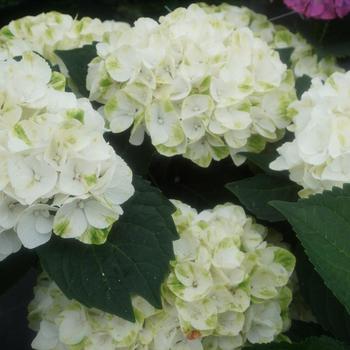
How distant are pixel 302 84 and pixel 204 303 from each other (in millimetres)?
389

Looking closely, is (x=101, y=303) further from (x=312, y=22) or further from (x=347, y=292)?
(x=312, y=22)

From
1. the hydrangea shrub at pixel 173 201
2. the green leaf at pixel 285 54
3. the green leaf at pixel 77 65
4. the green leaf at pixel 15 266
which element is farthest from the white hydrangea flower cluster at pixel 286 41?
the green leaf at pixel 15 266

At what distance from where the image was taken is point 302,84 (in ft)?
3.53

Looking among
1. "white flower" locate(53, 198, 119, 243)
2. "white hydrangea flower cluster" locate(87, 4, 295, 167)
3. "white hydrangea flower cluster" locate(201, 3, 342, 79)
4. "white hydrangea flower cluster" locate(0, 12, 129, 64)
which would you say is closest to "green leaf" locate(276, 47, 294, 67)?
"white hydrangea flower cluster" locate(201, 3, 342, 79)

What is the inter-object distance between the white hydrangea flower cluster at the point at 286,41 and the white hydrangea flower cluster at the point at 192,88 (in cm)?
21

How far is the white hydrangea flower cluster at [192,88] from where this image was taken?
36.2 inches

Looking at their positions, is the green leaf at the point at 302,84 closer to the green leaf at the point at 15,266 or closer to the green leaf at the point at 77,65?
the green leaf at the point at 77,65

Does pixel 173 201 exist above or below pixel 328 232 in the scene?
below

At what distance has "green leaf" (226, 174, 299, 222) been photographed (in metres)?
0.91

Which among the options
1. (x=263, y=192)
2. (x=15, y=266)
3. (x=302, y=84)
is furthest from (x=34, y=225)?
(x=302, y=84)

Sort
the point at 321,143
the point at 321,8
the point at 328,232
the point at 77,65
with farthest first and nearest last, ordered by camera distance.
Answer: the point at 321,8 < the point at 77,65 < the point at 321,143 < the point at 328,232

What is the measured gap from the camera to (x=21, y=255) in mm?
949

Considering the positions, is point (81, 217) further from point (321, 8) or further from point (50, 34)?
point (321, 8)

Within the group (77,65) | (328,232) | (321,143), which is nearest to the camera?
(328,232)
